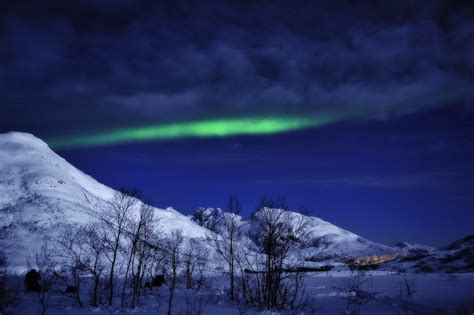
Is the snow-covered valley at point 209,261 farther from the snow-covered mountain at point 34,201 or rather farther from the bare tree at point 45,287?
the bare tree at point 45,287

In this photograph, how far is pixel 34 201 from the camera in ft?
405

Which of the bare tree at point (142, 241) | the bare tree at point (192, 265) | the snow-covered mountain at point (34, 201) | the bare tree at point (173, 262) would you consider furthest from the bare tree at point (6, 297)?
the snow-covered mountain at point (34, 201)

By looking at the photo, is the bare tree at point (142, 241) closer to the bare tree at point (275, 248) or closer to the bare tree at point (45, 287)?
the bare tree at point (45, 287)

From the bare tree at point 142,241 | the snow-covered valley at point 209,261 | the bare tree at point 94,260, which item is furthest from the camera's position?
the bare tree at point 142,241

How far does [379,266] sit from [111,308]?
77571 millimetres

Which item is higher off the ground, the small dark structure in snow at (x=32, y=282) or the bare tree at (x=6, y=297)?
the bare tree at (x=6, y=297)

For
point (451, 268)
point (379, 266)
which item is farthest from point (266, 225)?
point (379, 266)

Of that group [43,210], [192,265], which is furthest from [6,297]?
[43,210]

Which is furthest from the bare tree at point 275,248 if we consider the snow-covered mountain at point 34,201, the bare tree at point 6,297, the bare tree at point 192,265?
the snow-covered mountain at point 34,201

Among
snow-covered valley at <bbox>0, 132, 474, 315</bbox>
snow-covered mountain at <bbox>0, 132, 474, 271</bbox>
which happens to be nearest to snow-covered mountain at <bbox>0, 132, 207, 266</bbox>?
snow-covered mountain at <bbox>0, 132, 474, 271</bbox>

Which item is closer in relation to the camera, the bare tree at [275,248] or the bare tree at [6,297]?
the bare tree at [6,297]

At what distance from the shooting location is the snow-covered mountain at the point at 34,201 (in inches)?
3898

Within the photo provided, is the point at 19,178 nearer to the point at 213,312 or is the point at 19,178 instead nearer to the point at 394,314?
the point at 213,312

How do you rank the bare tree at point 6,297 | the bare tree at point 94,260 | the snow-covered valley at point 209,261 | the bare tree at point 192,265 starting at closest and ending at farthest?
1. the bare tree at point 6,297
2. the snow-covered valley at point 209,261
3. the bare tree at point 94,260
4. the bare tree at point 192,265
